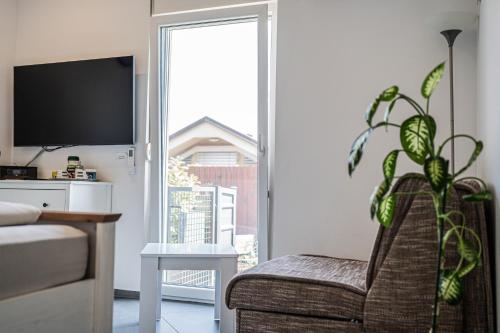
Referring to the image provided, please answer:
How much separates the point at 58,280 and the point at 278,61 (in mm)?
1976

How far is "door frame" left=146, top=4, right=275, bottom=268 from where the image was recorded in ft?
10.0

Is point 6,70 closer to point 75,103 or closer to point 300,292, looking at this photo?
point 75,103

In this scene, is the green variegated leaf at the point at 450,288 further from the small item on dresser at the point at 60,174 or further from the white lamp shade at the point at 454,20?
the small item on dresser at the point at 60,174

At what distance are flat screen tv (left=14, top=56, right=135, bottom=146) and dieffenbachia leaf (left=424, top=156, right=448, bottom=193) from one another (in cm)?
270

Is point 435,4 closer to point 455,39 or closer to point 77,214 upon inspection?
point 455,39

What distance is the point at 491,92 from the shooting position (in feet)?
5.82

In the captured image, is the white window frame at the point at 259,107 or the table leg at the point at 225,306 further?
the white window frame at the point at 259,107

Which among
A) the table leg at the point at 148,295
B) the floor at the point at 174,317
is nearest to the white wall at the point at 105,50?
the floor at the point at 174,317

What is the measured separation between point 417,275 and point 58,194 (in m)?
2.52

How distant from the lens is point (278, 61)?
299 cm

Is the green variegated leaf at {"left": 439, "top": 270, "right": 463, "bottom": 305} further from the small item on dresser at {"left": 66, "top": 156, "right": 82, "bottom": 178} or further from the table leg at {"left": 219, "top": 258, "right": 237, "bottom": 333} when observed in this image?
the small item on dresser at {"left": 66, "top": 156, "right": 82, "bottom": 178}

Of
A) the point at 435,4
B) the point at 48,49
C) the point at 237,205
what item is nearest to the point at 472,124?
the point at 435,4

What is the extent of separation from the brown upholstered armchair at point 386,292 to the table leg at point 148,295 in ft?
2.11

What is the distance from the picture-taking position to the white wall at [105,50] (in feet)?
11.4
